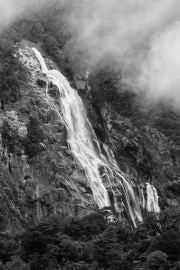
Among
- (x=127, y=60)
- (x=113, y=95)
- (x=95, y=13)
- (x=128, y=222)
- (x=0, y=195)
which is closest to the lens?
(x=0, y=195)

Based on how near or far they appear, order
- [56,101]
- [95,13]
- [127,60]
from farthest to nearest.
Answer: [95,13], [127,60], [56,101]

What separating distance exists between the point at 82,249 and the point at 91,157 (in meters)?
19.1

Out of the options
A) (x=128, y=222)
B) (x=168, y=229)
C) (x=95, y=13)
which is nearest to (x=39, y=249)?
(x=168, y=229)

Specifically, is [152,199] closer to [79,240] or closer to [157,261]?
[79,240]

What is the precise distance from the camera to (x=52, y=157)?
5738 centimetres

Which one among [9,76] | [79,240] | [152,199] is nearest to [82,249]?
[79,240]

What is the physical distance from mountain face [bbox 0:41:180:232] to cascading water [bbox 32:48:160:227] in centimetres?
80

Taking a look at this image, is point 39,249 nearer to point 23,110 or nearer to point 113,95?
point 23,110

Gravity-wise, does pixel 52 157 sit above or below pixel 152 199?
above

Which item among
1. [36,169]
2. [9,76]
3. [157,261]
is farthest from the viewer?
[9,76]

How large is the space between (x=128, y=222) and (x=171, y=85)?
3234 cm

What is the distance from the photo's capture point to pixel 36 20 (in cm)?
8625

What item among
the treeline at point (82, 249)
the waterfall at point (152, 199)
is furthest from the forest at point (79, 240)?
the waterfall at point (152, 199)

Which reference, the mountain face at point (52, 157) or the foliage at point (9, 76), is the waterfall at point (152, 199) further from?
the foliage at point (9, 76)
